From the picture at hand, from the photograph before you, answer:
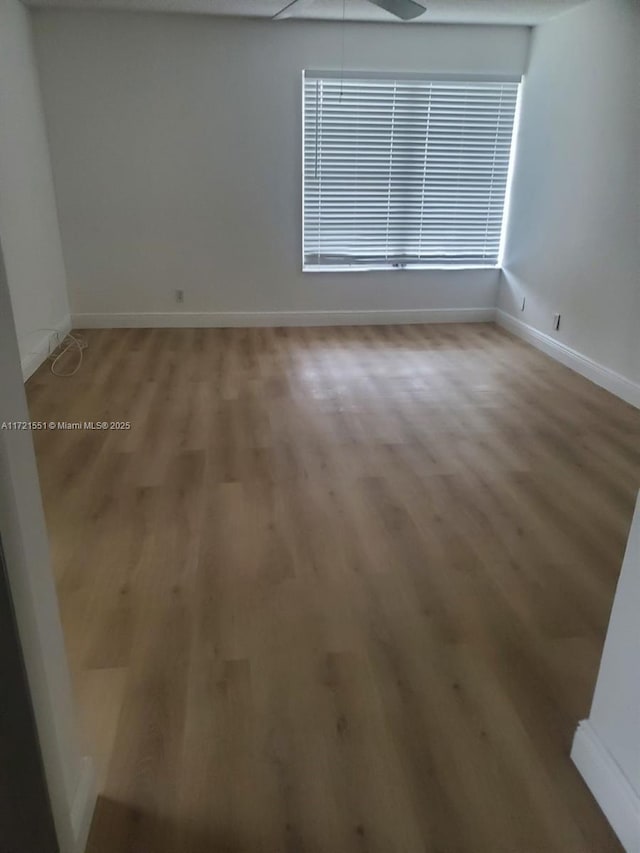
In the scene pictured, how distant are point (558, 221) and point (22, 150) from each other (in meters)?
3.84

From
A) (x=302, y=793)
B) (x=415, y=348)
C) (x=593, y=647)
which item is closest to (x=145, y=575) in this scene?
(x=302, y=793)

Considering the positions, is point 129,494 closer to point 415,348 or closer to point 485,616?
point 485,616

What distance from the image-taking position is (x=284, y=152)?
5.19 meters

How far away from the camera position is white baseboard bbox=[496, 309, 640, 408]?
4041 mm

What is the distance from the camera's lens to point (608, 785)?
1405 mm

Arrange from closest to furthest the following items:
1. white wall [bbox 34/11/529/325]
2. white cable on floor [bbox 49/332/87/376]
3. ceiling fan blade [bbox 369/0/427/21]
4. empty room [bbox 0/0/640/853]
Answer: empty room [bbox 0/0/640/853] < ceiling fan blade [bbox 369/0/427/21] < white cable on floor [bbox 49/332/87/376] < white wall [bbox 34/11/529/325]

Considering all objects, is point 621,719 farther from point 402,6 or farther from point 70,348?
point 70,348

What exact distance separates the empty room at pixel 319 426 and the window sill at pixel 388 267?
27 millimetres

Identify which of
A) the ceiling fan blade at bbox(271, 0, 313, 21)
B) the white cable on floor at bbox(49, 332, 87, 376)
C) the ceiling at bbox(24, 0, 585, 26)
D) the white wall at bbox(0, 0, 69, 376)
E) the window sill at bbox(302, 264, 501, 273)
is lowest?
the white cable on floor at bbox(49, 332, 87, 376)

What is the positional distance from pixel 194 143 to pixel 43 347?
2.01 meters

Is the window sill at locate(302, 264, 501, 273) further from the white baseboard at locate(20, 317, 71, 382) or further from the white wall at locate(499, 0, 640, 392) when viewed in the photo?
the white baseboard at locate(20, 317, 71, 382)

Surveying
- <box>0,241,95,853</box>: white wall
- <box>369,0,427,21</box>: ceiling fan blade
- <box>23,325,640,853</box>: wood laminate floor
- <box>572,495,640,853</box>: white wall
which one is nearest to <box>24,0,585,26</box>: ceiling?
<box>369,0,427,21</box>: ceiling fan blade

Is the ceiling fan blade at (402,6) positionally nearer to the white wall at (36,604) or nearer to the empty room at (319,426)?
the empty room at (319,426)

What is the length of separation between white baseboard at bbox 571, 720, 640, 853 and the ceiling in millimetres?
4477
